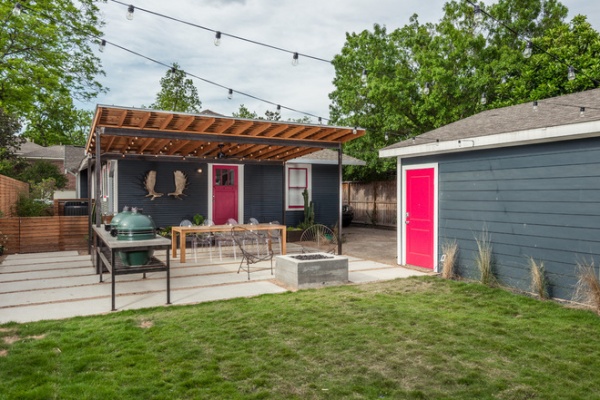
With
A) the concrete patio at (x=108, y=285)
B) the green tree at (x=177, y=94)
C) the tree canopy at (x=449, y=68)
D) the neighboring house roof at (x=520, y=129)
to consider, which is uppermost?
the green tree at (x=177, y=94)

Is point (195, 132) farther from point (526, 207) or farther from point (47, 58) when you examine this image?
point (47, 58)

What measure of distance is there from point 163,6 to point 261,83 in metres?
11.1

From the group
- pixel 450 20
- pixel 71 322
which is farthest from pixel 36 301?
pixel 450 20

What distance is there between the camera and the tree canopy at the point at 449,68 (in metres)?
12.4

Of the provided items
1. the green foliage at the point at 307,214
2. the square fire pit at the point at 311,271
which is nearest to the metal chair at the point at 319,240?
the green foliage at the point at 307,214

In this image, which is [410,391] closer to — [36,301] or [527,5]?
[36,301]

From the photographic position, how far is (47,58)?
44.8 feet

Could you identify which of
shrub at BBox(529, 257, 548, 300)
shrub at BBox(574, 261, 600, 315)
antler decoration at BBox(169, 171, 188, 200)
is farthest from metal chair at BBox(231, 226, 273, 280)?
shrub at BBox(574, 261, 600, 315)

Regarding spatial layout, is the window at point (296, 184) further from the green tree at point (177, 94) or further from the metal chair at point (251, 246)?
the green tree at point (177, 94)

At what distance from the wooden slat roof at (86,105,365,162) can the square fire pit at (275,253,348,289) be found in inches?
101

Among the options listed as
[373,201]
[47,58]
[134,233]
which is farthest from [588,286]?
[47,58]

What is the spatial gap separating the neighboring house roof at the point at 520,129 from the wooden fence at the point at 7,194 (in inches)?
342

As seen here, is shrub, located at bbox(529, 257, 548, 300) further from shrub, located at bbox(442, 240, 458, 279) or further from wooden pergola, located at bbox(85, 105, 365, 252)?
wooden pergola, located at bbox(85, 105, 365, 252)

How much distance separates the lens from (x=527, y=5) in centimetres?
1825
